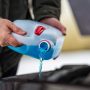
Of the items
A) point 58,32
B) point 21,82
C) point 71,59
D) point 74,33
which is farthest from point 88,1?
point 21,82

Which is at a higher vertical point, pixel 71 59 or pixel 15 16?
pixel 15 16

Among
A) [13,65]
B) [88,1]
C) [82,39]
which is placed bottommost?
[82,39]

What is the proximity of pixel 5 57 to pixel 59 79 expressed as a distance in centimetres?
67

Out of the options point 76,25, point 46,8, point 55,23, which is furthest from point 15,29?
point 76,25

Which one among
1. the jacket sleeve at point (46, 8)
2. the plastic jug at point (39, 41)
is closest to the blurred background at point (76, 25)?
the jacket sleeve at point (46, 8)

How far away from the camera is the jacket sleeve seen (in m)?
1.30

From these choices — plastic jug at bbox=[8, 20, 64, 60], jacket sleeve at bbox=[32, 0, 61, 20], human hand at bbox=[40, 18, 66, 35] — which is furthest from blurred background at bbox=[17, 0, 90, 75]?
plastic jug at bbox=[8, 20, 64, 60]

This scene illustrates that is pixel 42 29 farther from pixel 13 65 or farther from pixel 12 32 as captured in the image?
pixel 13 65

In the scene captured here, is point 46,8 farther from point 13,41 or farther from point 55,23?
point 13,41

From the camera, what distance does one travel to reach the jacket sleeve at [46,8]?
1.30m

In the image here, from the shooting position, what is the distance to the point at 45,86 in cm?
70

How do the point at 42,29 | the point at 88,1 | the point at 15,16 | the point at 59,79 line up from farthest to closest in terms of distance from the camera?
the point at 88,1, the point at 15,16, the point at 42,29, the point at 59,79

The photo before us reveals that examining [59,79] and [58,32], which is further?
[58,32]

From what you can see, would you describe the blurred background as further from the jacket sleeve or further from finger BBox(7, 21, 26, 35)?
finger BBox(7, 21, 26, 35)
